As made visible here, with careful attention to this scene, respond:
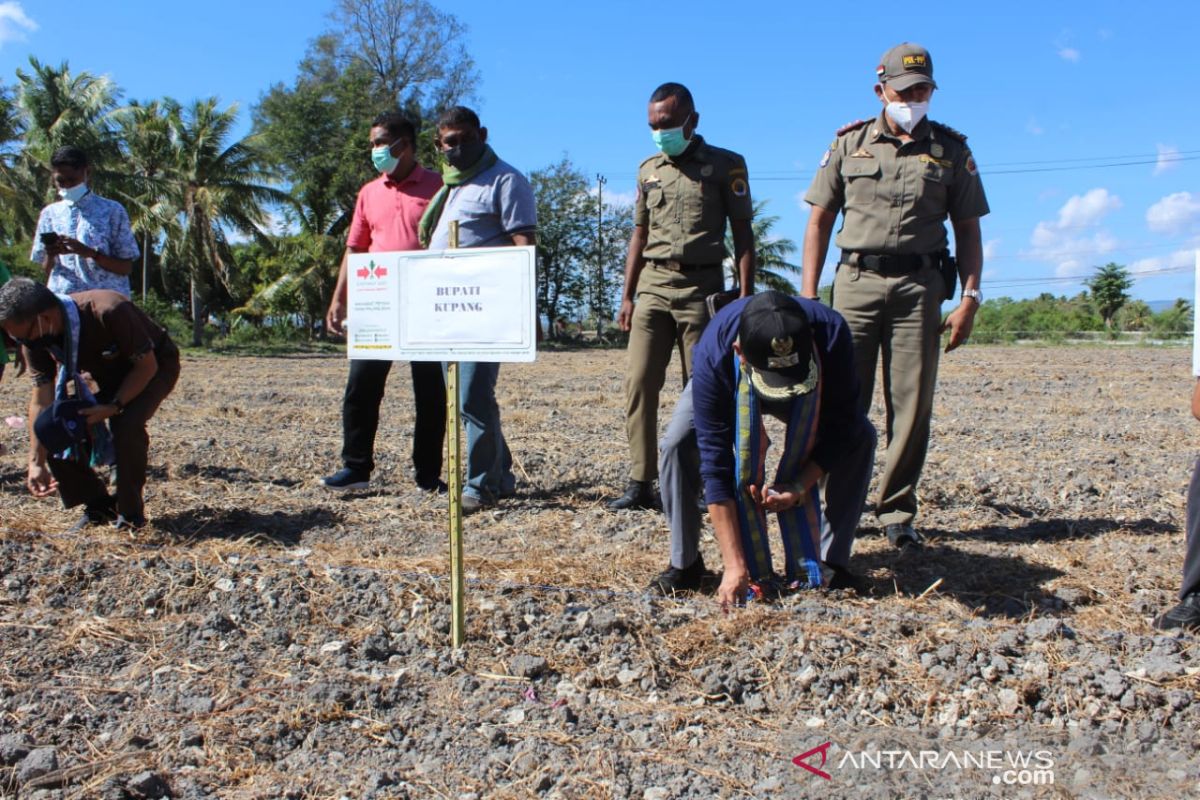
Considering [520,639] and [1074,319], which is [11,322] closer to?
[520,639]

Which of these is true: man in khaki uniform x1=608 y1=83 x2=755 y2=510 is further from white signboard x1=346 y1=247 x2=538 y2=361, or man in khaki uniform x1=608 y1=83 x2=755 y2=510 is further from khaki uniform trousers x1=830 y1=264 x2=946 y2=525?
white signboard x1=346 y1=247 x2=538 y2=361

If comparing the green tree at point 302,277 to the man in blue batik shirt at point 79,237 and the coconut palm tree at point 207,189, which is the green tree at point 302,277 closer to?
the coconut palm tree at point 207,189

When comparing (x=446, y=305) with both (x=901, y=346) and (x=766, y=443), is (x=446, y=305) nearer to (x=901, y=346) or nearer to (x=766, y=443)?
(x=766, y=443)

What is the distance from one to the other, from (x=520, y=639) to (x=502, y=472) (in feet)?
6.63

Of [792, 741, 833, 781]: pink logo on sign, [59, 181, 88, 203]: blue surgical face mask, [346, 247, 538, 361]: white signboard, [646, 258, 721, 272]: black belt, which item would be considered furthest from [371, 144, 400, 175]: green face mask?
[792, 741, 833, 781]: pink logo on sign

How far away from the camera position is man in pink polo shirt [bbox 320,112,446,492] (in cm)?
494

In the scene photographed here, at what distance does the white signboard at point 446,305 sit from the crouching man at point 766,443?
63 cm

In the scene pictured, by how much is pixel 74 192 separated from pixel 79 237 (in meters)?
0.23

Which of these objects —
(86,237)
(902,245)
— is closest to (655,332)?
(902,245)

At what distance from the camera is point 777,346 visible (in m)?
2.85

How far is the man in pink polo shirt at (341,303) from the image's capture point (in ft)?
16.2

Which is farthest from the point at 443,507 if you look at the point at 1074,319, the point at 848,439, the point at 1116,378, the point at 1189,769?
the point at 1074,319

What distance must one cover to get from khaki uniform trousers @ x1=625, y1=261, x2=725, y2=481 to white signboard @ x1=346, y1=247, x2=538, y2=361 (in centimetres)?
155

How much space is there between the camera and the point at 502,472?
5.08 m
